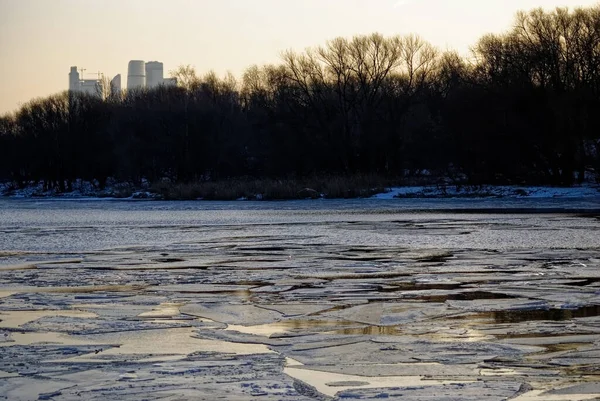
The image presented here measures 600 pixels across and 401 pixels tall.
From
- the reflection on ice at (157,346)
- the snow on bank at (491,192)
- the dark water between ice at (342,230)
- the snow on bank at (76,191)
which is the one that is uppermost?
the snow on bank at (76,191)

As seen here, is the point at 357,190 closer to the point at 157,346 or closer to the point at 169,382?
the point at 157,346

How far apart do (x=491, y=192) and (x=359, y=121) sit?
65.1ft

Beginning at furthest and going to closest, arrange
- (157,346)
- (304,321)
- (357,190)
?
(357,190), (304,321), (157,346)

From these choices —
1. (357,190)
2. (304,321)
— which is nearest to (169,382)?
(304,321)

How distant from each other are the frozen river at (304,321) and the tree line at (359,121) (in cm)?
2941

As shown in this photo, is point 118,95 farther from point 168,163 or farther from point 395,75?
point 395,75

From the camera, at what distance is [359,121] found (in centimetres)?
6359

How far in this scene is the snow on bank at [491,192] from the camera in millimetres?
41969

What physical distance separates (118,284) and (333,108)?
5316 cm

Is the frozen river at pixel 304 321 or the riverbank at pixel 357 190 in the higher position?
the riverbank at pixel 357 190

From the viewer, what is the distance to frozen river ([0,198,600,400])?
222 inches

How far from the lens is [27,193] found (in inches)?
3056

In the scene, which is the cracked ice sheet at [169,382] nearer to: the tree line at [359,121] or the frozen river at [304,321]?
the frozen river at [304,321]

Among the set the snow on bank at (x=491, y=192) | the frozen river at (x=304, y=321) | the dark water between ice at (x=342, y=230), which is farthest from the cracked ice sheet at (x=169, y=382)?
the snow on bank at (x=491, y=192)
